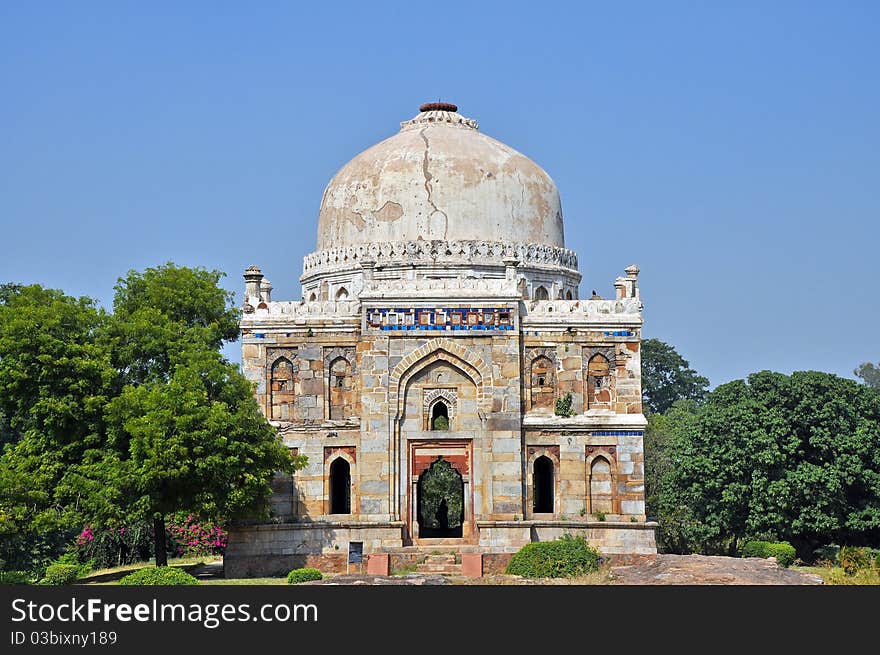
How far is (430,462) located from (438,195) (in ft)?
23.8

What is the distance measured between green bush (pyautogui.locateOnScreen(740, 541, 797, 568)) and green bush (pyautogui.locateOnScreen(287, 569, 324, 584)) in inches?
439

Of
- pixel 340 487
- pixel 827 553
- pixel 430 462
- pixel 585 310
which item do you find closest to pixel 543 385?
pixel 585 310

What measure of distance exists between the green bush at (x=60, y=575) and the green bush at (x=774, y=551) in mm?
16390

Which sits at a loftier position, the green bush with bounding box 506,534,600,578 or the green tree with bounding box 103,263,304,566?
the green tree with bounding box 103,263,304,566

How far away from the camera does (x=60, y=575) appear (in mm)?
32250

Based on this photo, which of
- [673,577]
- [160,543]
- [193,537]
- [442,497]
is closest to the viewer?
[673,577]

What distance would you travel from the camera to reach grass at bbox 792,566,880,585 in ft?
89.6

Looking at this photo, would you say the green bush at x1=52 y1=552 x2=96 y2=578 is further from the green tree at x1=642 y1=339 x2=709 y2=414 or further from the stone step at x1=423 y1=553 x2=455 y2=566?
the green tree at x1=642 y1=339 x2=709 y2=414

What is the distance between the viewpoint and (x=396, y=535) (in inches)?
1315

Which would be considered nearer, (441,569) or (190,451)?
(190,451)

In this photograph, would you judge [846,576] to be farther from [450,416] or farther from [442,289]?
[442,289]

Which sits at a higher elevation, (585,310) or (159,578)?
(585,310)

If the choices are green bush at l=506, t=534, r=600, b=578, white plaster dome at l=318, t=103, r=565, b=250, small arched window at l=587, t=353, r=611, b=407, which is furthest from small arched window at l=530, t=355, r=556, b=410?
white plaster dome at l=318, t=103, r=565, b=250

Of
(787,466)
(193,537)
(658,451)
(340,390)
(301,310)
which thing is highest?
(301,310)
